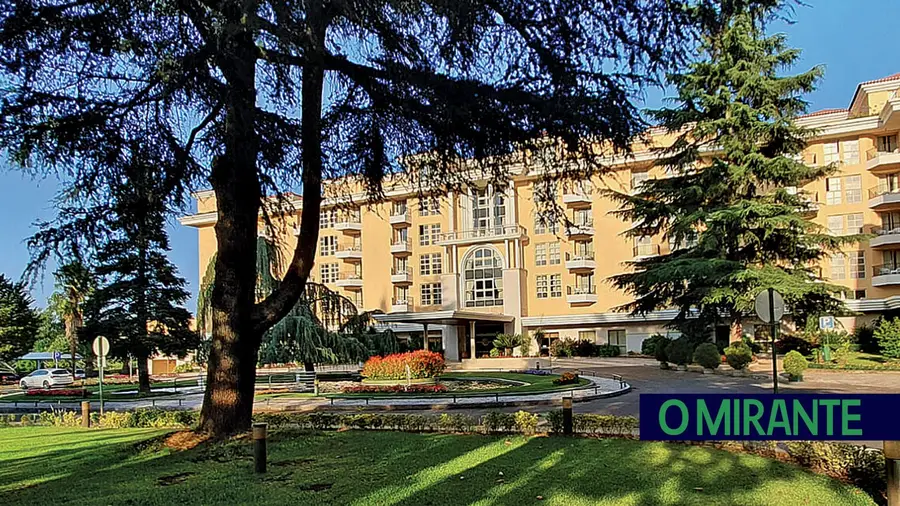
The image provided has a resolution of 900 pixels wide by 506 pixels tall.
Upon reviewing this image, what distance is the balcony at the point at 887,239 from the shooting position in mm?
43750

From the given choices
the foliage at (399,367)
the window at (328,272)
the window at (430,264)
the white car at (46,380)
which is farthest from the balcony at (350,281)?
the foliage at (399,367)

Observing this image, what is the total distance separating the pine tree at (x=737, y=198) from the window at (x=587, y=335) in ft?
64.0

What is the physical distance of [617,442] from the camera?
10.6 metres

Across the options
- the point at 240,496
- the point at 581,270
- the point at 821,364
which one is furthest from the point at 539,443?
the point at 581,270

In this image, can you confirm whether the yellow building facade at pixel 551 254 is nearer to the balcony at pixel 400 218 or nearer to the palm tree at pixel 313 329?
the balcony at pixel 400 218

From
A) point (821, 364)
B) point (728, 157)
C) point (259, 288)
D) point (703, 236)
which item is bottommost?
point (821, 364)

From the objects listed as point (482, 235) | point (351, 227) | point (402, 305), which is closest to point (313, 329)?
point (482, 235)

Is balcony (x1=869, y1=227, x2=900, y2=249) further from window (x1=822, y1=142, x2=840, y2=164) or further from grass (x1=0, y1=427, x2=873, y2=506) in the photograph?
grass (x1=0, y1=427, x2=873, y2=506)

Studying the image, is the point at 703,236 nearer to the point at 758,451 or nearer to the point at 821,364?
the point at 821,364

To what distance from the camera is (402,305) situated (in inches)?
2355

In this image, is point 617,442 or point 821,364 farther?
A: point 821,364

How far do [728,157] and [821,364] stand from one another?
10756 millimetres

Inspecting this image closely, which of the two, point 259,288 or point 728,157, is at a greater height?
point 728,157

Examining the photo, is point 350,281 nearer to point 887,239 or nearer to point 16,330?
point 16,330
